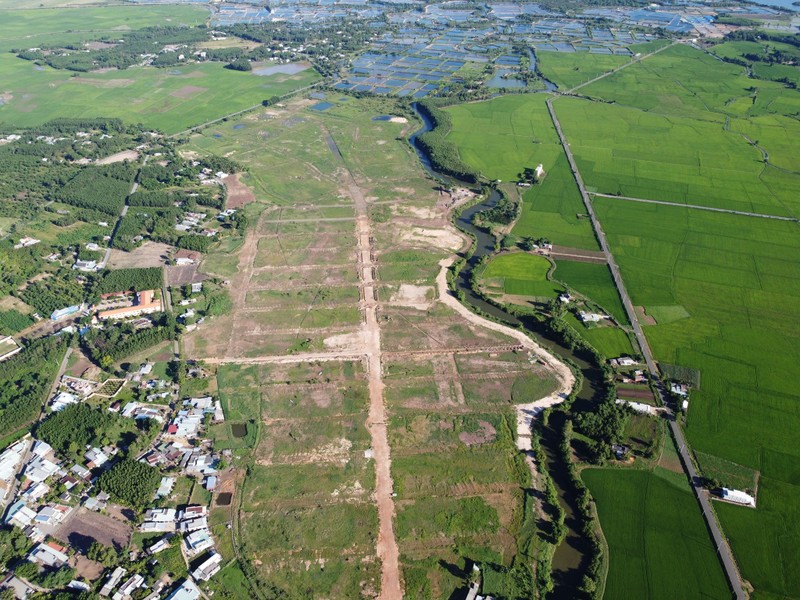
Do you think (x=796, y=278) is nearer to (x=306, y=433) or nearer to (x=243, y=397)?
(x=306, y=433)

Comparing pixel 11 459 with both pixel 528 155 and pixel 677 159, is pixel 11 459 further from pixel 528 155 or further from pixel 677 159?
pixel 677 159

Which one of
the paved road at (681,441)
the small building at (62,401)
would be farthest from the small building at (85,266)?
the paved road at (681,441)

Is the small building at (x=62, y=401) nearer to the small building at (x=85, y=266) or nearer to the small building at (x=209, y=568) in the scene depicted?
the small building at (x=209, y=568)

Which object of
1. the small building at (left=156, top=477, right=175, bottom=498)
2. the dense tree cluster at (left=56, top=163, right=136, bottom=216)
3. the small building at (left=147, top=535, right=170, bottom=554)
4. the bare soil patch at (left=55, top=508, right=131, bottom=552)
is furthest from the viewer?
the dense tree cluster at (left=56, top=163, right=136, bottom=216)

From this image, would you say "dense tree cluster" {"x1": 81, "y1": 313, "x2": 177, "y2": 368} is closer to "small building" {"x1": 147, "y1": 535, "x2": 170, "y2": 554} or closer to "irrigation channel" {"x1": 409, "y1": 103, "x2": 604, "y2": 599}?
"small building" {"x1": 147, "y1": 535, "x2": 170, "y2": 554}

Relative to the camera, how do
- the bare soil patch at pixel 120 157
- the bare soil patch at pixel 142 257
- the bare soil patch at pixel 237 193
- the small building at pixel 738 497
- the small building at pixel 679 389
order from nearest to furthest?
1. the small building at pixel 738 497
2. the small building at pixel 679 389
3. the bare soil patch at pixel 142 257
4. the bare soil patch at pixel 237 193
5. the bare soil patch at pixel 120 157

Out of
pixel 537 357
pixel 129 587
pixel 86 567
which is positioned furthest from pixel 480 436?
pixel 86 567

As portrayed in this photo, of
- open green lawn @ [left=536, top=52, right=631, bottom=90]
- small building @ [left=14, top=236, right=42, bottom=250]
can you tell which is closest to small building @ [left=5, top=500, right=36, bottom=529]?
small building @ [left=14, top=236, right=42, bottom=250]
